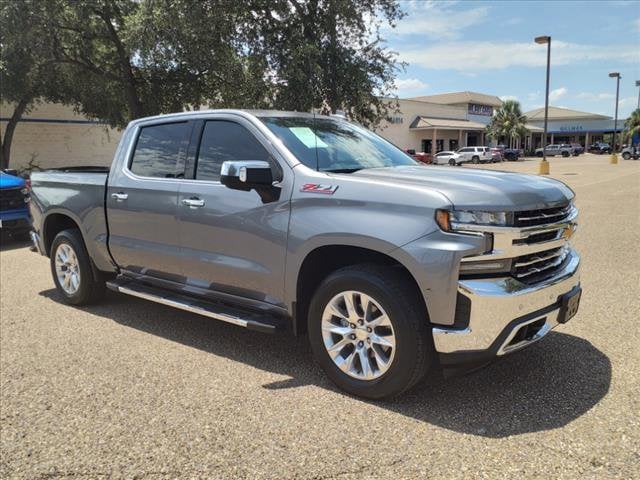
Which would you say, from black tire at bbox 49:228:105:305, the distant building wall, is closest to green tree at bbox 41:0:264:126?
the distant building wall

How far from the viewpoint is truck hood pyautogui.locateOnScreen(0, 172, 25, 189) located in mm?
10047

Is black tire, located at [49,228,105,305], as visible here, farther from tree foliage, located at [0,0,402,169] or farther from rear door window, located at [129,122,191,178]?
tree foliage, located at [0,0,402,169]

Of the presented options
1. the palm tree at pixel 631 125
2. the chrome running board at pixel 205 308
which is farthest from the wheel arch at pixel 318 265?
the palm tree at pixel 631 125

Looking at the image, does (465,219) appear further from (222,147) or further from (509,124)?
(509,124)

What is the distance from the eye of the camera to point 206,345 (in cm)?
479

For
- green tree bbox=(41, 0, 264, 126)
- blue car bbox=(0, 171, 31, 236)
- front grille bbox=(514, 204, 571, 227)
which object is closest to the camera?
front grille bbox=(514, 204, 571, 227)

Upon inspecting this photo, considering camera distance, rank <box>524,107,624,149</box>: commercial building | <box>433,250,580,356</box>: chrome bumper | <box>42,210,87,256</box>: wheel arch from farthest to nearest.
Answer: <box>524,107,624,149</box>: commercial building
<box>42,210,87,256</box>: wheel arch
<box>433,250,580,356</box>: chrome bumper

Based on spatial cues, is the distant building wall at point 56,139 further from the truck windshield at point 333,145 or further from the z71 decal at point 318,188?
the z71 decal at point 318,188

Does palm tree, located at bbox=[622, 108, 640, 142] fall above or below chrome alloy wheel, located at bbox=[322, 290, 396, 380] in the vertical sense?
above

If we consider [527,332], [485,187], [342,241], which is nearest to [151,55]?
[342,241]

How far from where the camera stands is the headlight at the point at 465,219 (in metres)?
3.16

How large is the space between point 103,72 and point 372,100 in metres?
9.40

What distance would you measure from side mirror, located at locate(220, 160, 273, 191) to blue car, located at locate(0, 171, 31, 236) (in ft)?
24.9

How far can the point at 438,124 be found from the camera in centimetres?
5638
